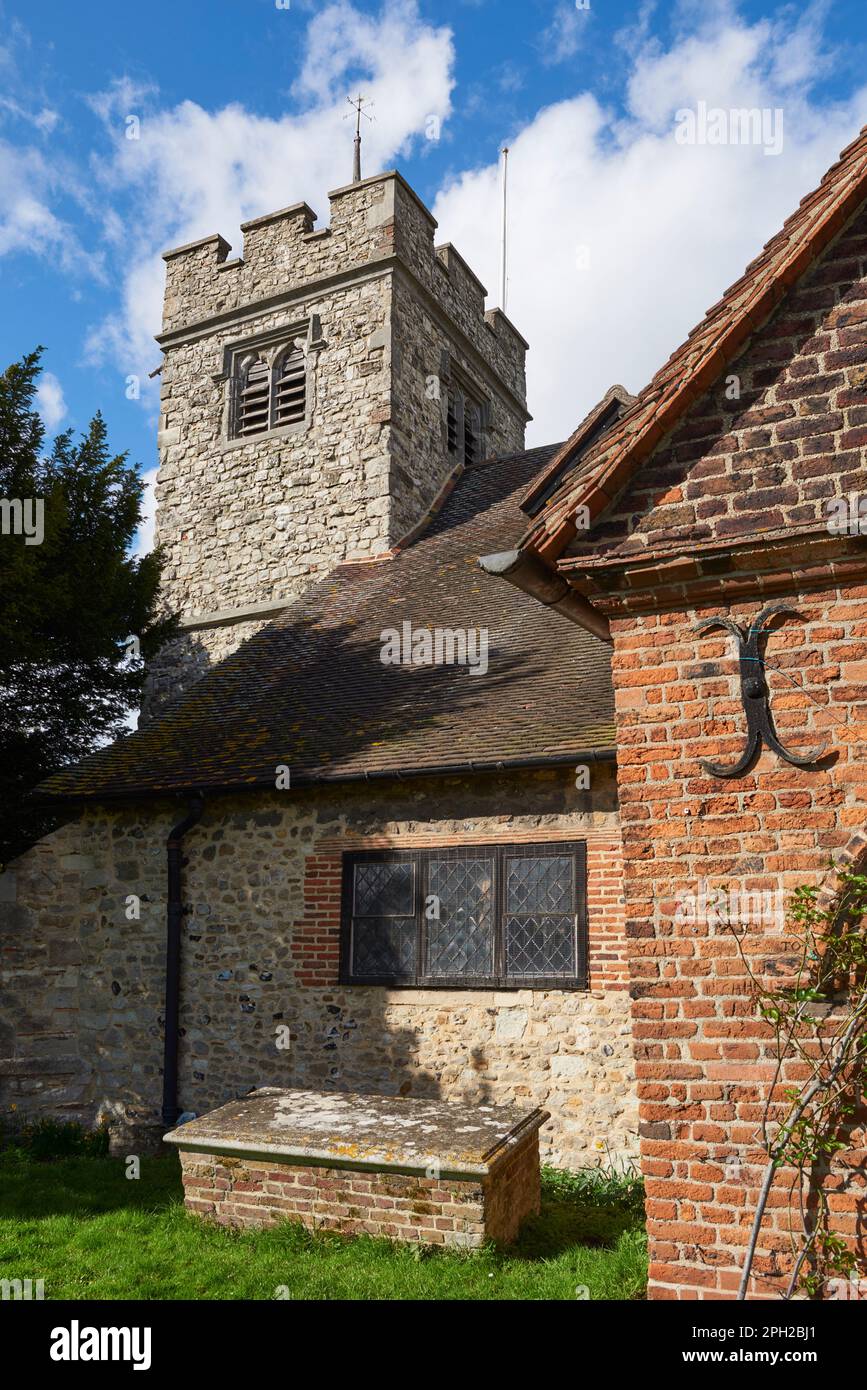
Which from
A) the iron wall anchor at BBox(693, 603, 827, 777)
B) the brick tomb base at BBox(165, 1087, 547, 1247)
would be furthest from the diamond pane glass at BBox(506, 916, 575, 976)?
the iron wall anchor at BBox(693, 603, 827, 777)

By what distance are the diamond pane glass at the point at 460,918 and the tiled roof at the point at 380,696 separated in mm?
1013

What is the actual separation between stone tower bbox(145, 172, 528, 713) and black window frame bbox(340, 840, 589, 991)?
701cm

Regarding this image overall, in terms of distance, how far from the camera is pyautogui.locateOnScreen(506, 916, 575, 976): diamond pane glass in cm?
802

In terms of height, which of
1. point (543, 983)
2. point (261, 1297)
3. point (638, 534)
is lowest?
point (261, 1297)

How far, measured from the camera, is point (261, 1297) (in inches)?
203

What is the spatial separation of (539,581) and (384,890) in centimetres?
502

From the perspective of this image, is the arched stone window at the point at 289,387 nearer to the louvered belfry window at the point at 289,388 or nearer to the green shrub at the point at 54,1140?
the louvered belfry window at the point at 289,388

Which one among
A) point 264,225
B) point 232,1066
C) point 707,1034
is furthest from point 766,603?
point 264,225

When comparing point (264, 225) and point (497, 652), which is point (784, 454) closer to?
point (497, 652)

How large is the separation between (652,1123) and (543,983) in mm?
3875

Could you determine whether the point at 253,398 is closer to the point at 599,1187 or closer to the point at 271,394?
the point at 271,394

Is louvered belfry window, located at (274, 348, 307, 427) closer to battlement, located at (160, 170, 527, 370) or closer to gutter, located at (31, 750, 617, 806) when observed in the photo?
battlement, located at (160, 170, 527, 370)

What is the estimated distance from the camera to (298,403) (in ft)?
54.5

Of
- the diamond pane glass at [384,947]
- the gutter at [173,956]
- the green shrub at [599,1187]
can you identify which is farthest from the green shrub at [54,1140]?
the green shrub at [599,1187]
